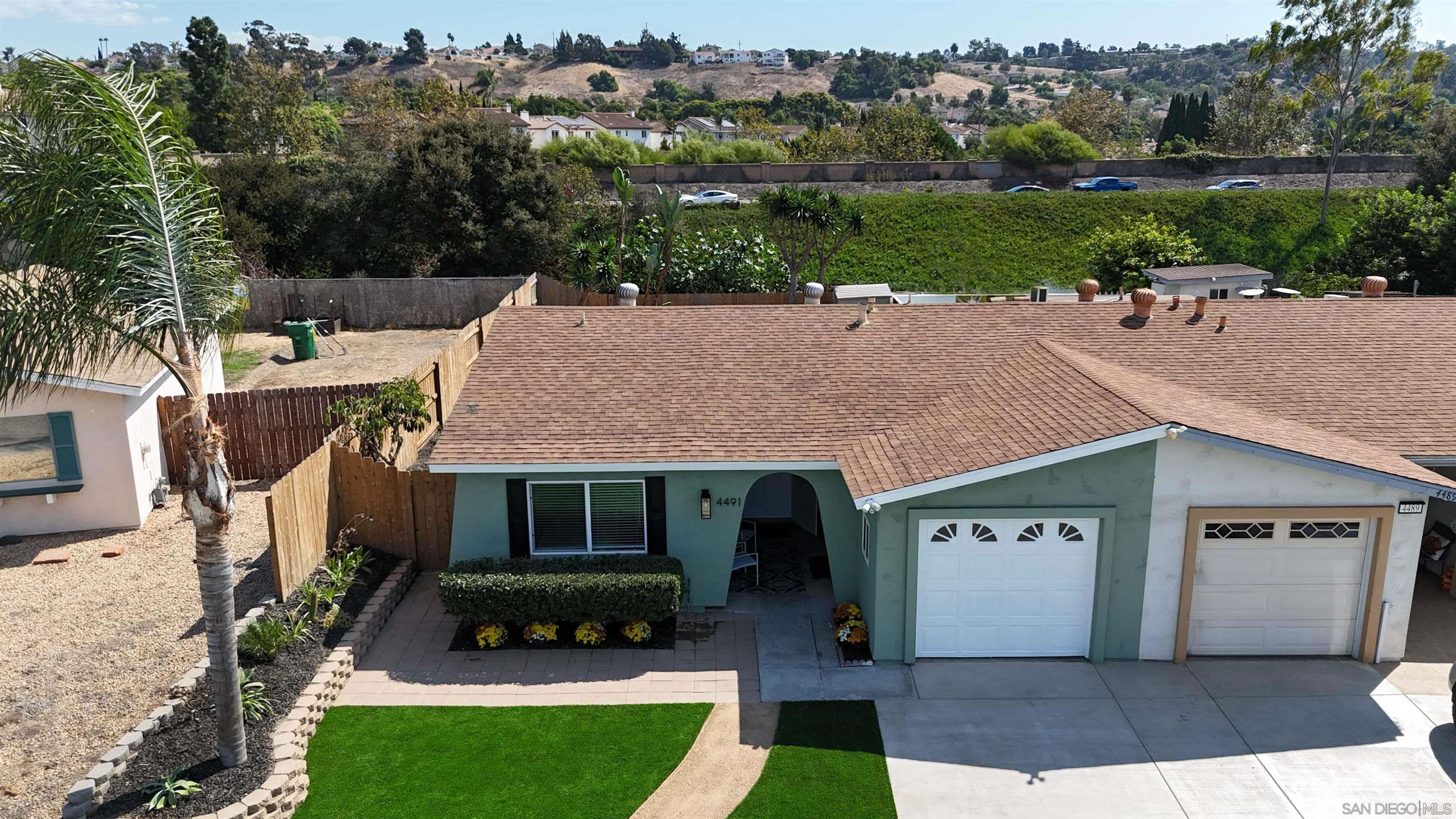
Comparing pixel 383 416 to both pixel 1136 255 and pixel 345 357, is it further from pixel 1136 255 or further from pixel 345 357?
pixel 1136 255

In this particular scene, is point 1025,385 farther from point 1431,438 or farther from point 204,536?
point 204,536

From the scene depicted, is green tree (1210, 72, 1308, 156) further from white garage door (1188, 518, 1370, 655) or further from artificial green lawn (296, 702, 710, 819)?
artificial green lawn (296, 702, 710, 819)

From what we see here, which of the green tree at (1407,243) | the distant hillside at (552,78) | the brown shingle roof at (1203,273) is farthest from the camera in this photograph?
the distant hillside at (552,78)

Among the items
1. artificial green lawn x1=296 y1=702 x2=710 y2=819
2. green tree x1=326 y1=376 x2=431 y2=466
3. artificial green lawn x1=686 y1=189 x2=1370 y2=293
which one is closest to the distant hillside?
artificial green lawn x1=686 y1=189 x2=1370 y2=293

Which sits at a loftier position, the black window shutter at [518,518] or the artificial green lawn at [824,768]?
the black window shutter at [518,518]

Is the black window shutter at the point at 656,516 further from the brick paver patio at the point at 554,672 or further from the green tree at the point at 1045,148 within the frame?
the green tree at the point at 1045,148

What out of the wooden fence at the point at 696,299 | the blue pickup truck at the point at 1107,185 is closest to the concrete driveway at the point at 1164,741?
the wooden fence at the point at 696,299
